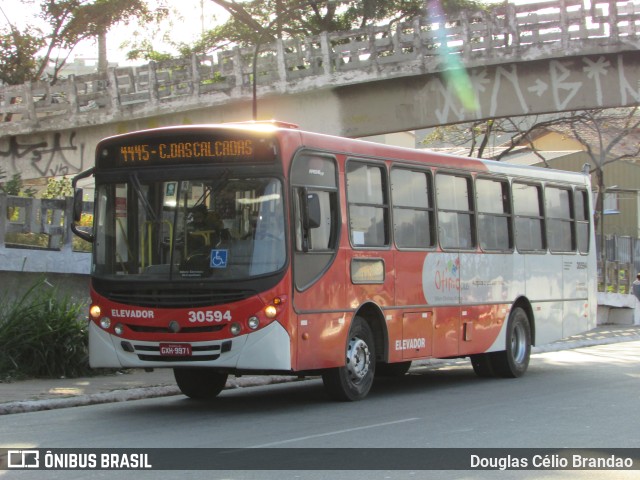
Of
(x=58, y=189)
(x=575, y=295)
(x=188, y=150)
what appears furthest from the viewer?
(x=58, y=189)

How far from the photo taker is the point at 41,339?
15.2 meters

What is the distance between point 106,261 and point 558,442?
5.30 m

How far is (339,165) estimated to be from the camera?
12.7 m

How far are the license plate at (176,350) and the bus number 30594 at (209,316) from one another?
10.9 inches

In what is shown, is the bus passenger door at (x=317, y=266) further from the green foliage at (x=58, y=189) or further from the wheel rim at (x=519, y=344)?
the green foliage at (x=58, y=189)

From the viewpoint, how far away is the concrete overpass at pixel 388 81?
25.9 meters

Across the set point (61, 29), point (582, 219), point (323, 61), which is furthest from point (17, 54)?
point (582, 219)

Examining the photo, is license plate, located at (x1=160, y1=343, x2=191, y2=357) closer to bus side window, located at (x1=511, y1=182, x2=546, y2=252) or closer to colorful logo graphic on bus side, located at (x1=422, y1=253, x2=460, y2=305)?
colorful logo graphic on bus side, located at (x1=422, y1=253, x2=460, y2=305)

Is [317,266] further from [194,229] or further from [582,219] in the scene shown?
[582,219]

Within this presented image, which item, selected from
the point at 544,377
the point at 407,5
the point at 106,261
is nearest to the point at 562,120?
the point at 407,5

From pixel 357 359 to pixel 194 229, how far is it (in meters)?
2.60

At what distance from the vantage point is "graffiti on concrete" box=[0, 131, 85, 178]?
32.0 m

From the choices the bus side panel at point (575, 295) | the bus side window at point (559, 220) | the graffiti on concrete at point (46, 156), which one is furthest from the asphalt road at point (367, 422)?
the graffiti on concrete at point (46, 156)

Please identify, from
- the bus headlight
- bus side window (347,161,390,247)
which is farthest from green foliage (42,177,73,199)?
the bus headlight
